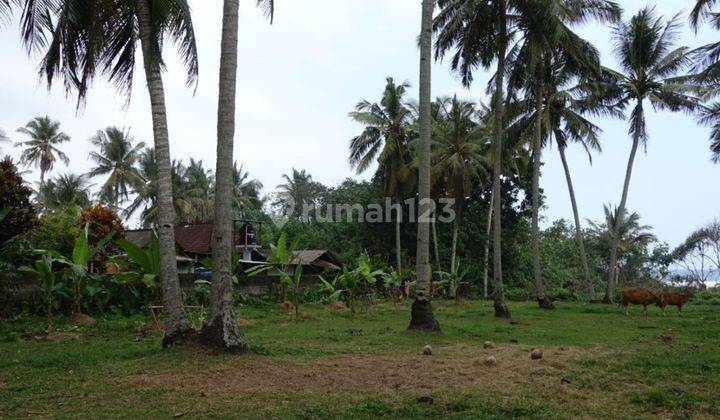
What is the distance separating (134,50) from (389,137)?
23760mm

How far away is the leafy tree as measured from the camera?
A: 13.4 m

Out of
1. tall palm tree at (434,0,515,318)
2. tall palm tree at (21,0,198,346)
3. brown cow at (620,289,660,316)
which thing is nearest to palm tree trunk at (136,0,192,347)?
tall palm tree at (21,0,198,346)

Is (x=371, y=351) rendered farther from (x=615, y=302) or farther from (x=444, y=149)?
(x=444, y=149)

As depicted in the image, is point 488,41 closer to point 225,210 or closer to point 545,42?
point 545,42

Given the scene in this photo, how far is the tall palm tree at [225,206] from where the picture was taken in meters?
7.75

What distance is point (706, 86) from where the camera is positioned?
75.0 ft

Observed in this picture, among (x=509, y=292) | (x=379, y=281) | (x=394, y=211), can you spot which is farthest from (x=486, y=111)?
(x=379, y=281)

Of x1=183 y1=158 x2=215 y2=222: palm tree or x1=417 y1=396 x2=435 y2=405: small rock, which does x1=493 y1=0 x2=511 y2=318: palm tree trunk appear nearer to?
x1=417 y1=396 x2=435 y2=405: small rock

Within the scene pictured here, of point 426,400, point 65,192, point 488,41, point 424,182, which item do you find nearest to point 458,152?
point 488,41

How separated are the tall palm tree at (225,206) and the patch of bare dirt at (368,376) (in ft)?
1.72

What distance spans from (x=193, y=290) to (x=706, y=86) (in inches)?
853

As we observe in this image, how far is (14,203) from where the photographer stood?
13695mm

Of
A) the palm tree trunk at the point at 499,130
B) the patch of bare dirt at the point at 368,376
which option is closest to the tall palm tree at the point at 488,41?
the palm tree trunk at the point at 499,130

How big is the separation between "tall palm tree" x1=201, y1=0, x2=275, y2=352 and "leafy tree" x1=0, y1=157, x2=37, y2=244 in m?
8.23
